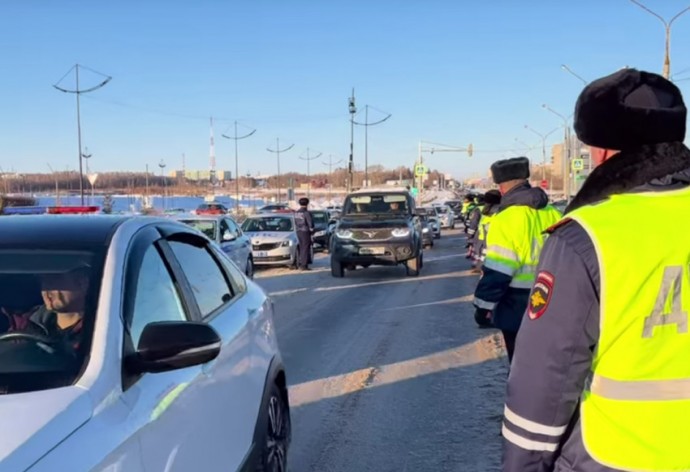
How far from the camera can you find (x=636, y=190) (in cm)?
184

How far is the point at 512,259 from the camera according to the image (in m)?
4.45

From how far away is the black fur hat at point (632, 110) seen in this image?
1839mm

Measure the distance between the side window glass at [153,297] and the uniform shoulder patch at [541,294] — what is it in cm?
134

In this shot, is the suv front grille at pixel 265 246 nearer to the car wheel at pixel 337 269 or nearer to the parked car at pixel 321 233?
the car wheel at pixel 337 269

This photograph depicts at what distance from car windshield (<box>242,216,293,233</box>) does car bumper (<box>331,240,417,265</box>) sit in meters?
3.11

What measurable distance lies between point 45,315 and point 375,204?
14.9 meters

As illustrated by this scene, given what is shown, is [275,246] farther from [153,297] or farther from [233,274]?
[153,297]

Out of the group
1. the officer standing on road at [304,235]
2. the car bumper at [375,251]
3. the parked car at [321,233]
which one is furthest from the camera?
the parked car at [321,233]

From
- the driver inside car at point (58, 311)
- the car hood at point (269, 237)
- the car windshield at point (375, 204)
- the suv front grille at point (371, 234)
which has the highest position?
the driver inside car at point (58, 311)

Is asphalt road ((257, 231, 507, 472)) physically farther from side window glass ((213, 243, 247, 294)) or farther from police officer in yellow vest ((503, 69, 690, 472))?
police officer in yellow vest ((503, 69, 690, 472))

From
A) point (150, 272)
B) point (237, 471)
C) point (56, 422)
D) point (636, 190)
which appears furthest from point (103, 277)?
point (636, 190)

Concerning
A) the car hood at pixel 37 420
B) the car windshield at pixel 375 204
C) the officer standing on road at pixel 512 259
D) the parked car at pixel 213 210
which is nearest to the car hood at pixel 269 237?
→ the car windshield at pixel 375 204

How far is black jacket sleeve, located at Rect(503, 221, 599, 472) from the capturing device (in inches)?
67.2

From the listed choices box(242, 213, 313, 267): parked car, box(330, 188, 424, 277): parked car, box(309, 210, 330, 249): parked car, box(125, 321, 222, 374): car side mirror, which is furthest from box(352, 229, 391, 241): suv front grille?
box(125, 321, 222, 374): car side mirror
